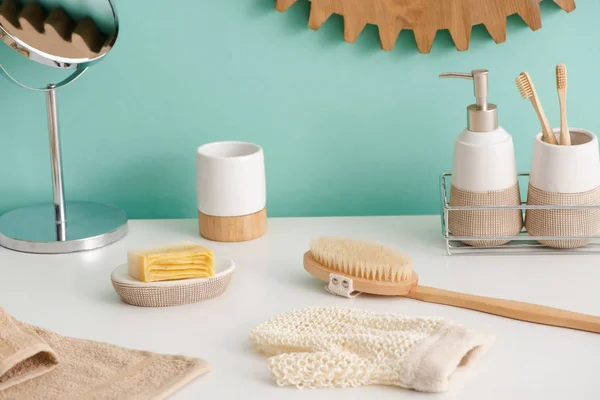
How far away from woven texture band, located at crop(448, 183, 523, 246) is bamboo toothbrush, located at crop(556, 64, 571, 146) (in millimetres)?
91

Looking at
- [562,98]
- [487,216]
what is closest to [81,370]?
[487,216]

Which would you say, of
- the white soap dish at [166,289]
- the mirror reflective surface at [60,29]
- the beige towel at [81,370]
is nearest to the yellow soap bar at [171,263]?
the white soap dish at [166,289]

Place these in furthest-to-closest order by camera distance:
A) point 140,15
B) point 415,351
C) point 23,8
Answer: point 140,15, point 23,8, point 415,351

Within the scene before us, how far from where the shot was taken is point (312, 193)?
1.36 meters

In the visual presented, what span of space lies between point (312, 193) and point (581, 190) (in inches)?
17.4

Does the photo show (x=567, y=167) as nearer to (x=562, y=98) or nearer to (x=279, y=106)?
(x=562, y=98)

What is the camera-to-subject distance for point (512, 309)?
3.08 ft

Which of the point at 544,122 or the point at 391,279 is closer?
the point at 391,279

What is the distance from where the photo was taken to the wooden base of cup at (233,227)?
120 centimetres

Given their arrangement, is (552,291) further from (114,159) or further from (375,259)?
(114,159)

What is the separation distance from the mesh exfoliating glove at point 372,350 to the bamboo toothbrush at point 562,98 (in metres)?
0.38

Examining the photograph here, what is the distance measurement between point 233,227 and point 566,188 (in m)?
0.47

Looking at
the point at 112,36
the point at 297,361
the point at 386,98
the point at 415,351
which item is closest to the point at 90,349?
the point at 297,361

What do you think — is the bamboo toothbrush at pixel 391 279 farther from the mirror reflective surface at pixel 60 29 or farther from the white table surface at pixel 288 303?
the mirror reflective surface at pixel 60 29
